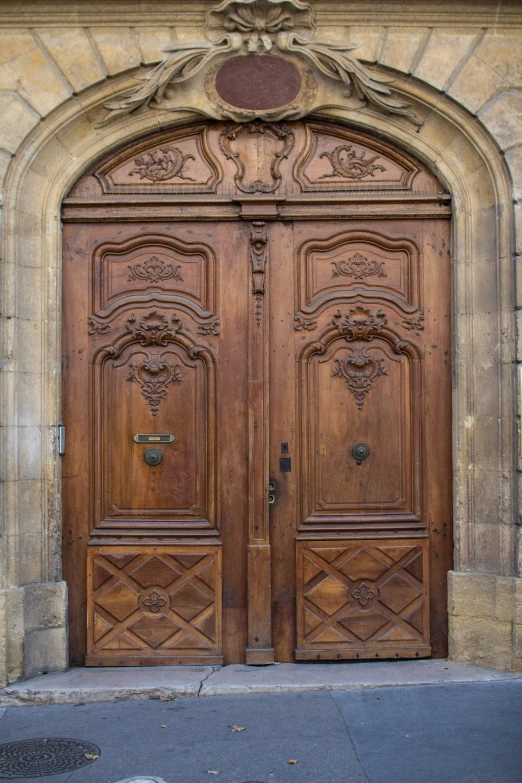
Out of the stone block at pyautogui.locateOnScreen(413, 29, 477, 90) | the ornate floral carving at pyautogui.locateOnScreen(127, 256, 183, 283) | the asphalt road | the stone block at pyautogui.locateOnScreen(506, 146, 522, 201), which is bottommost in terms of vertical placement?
the asphalt road

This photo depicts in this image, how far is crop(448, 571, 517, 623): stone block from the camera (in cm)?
548

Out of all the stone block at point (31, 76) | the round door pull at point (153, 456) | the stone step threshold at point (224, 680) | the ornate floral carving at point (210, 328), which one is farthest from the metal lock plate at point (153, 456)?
the stone block at point (31, 76)

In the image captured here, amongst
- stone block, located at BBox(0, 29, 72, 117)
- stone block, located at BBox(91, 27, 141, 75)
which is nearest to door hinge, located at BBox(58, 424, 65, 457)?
stone block, located at BBox(0, 29, 72, 117)

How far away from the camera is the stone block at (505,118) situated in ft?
18.4

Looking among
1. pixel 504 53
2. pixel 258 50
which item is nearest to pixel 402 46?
pixel 504 53

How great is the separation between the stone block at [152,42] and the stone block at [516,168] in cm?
242

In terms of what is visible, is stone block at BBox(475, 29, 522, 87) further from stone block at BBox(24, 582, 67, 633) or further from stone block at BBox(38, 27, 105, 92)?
stone block at BBox(24, 582, 67, 633)

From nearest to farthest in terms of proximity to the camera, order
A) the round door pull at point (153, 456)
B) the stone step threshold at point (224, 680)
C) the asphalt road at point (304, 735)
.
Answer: the asphalt road at point (304, 735) → the stone step threshold at point (224, 680) → the round door pull at point (153, 456)

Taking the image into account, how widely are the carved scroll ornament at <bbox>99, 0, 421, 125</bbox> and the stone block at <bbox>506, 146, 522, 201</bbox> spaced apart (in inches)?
27.7

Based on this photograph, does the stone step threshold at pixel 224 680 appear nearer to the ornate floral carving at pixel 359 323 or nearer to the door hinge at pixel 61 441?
the door hinge at pixel 61 441

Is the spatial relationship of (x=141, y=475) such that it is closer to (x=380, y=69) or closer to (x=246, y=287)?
(x=246, y=287)

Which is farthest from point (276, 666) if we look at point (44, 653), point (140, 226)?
point (140, 226)

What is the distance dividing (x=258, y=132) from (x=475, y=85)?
1507mm

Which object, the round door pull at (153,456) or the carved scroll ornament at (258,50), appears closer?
the carved scroll ornament at (258,50)
